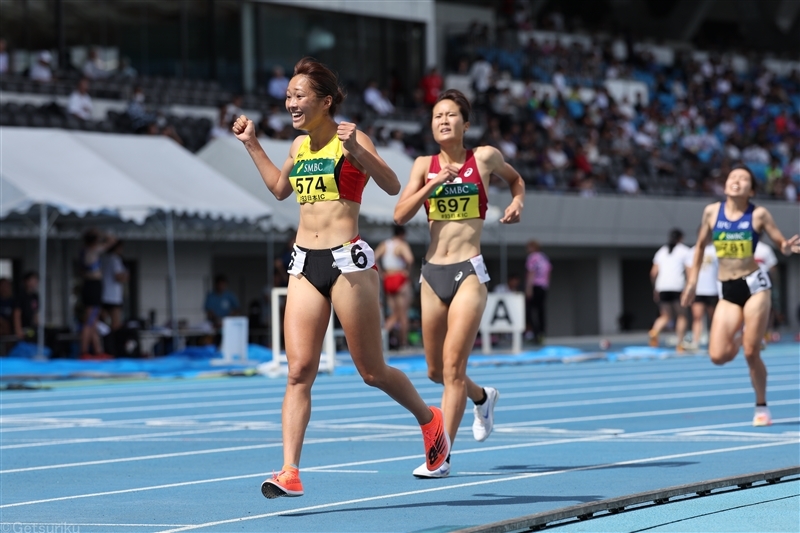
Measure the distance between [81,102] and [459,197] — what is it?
17.1m

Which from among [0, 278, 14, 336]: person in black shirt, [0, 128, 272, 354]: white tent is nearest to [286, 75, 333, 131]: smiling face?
[0, 128, 272, 354]: white tent

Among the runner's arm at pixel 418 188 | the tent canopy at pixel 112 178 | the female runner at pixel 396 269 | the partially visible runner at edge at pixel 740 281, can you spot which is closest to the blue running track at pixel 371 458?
the partially visible runner at edge at pixel 740 281

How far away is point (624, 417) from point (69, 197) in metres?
9.40

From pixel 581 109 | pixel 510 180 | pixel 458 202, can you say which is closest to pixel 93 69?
pixel 581 109

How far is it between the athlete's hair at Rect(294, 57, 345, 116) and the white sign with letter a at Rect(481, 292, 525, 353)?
15.8 m

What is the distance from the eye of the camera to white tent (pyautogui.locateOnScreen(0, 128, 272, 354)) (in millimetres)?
17781

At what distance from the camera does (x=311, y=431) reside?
10.5m

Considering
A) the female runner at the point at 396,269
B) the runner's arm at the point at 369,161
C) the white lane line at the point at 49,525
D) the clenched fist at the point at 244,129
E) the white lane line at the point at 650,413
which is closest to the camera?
the white lane line at the point at 49,525

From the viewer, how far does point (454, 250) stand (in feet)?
25.6

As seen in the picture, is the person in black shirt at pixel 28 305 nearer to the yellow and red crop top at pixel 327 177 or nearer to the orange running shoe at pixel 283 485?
the yellow and red crop top at pixel 327 177

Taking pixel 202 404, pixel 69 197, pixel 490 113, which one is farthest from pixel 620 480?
pixel 490 113

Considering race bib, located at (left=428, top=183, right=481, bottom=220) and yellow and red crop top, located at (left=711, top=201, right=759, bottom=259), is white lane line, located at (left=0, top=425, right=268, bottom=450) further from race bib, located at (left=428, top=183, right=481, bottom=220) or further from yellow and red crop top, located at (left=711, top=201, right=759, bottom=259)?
yellow and red crop top, located at (left=711, top=201, right=759, bottom=259)

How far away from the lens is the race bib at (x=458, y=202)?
25.8 ft

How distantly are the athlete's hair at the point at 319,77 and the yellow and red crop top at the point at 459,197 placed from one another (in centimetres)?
137
